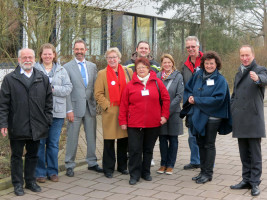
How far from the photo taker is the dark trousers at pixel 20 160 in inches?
229

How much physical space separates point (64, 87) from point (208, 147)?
88.0 inches

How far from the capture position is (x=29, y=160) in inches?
235

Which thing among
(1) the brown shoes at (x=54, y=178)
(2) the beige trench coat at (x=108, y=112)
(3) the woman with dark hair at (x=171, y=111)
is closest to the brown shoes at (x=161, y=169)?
(3) the woman with dark hair at (x=171, y=111)

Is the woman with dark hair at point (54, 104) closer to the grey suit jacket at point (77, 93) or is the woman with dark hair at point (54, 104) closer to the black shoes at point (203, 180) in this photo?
the grey suit jacket at point (77, 93)

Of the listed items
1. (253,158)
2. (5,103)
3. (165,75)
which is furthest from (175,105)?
(5,103)

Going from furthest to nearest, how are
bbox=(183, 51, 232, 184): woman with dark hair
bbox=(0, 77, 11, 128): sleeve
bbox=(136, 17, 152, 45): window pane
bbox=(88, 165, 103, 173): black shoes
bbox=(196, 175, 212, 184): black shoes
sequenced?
bbox=(136, 17, 152, 45): window pane
bbox=(88, 165, 103, 173): black shoes
bbox=(196, 175, 212, 184): black shoes
bbox=(183, 51, 232, 184): woman with dark hair
bbox=(0, 77, 11, 128): sleeve

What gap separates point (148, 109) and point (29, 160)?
1788 mm

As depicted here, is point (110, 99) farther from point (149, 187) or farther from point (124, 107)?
point (149, 187)

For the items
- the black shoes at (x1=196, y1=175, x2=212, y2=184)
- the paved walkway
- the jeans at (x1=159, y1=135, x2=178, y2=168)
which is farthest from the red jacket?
the black shoes at (x1=196, y1=175, x2=212, y2=184)

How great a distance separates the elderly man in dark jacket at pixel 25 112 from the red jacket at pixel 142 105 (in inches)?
43.8

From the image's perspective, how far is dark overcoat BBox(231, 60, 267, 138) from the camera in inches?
227

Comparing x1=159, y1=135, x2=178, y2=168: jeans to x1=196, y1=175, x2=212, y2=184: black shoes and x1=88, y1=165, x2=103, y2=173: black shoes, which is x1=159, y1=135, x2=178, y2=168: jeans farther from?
x1=88, y1=165, x2=103, y2=173: black shoes

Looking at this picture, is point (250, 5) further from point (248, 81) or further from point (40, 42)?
point (248, 81)

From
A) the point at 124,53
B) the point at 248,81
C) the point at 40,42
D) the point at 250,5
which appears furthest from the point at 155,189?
the point at 250,5
